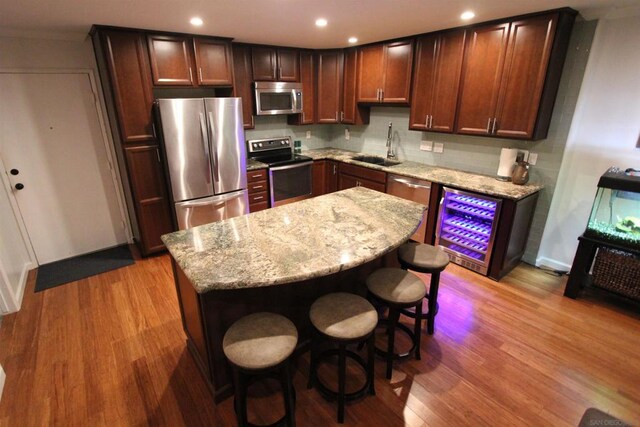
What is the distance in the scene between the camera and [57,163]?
343 centimetres

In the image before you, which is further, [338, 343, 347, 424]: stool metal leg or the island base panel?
the island base panel

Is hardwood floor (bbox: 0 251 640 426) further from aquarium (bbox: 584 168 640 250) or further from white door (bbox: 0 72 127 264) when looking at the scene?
white door (bbox: 0 72 127 264)

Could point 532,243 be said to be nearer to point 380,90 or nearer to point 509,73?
point 509,73

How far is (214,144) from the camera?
348 cm

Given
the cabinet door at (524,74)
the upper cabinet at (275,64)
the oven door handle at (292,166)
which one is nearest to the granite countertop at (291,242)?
the cabinet door at (524,74)

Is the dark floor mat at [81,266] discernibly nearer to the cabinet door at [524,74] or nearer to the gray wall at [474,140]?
the gray wall at [474,140]

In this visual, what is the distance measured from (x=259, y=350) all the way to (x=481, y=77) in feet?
10.5

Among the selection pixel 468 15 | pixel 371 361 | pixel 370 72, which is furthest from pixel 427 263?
pixel 370 72

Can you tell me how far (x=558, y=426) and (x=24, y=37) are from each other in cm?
527

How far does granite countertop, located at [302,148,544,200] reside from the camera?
296 centimetres

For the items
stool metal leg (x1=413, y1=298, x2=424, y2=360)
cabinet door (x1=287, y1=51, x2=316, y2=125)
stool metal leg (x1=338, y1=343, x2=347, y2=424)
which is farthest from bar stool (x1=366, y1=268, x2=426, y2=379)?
cabinet door (x1=287, y1=51, x2=316, y2=125)

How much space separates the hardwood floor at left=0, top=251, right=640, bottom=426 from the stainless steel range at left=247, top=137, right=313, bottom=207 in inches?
75.9

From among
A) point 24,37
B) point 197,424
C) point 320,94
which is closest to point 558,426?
point 197,424

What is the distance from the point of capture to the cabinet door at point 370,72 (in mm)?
4008
